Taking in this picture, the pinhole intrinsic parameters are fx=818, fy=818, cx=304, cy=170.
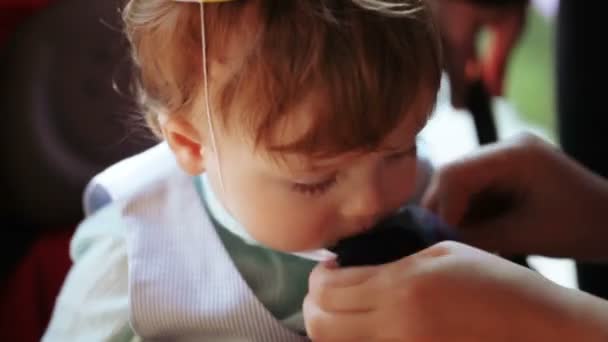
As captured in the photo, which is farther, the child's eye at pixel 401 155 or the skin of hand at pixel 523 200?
the skin of hand at pixel 523 200

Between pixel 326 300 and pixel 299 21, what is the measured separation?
204 millimetres

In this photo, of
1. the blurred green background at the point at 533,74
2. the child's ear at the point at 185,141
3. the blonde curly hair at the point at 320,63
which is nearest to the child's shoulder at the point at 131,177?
the child's ear at the point at 185,141

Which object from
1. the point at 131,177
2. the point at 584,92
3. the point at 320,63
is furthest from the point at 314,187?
the point at 584,92

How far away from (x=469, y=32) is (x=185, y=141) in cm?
58

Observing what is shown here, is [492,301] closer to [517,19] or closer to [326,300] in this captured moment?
A: [326,300]

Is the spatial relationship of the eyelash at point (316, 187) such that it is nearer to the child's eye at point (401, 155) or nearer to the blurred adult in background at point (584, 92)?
the child's eye at point (401, 155)

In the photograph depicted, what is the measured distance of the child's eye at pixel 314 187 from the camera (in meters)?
0.63

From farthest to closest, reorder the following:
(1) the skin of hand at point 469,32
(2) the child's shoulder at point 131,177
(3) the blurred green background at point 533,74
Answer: (3) the blurred green background at point 533,74 → (1) the skin of hand at point 469,32 → (2) the child's shoulder at point 131,177

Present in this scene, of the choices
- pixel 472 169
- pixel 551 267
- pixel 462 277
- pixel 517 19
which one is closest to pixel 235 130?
pixel 462 277

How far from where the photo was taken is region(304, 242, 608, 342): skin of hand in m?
0.57

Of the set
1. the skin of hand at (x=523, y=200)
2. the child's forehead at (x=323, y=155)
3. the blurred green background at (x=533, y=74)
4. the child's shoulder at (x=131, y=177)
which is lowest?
the blurred green background at (x=533, y=74)

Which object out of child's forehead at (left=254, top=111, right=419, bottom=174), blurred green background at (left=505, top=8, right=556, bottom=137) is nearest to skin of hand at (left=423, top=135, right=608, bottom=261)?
child's forehead at (left=254, top=111, right=419, bottom=174)

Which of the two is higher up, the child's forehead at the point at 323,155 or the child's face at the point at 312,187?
the child's forehead at the point at 323,155

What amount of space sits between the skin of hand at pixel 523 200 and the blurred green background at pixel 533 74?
991 mm
